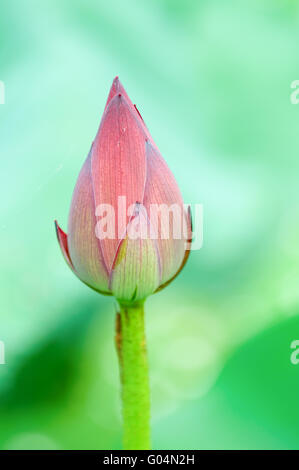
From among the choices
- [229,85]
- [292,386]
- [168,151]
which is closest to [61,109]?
[168,151]

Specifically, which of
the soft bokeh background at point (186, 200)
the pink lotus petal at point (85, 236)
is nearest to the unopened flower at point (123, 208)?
the pink lotus petal at point (85, 236)

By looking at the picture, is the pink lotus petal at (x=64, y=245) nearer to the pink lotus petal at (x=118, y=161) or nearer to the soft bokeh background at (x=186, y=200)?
the pink lotus petal at (x=118, y=161)

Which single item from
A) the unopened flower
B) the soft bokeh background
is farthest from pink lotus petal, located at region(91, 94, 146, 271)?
the soft bokeh background

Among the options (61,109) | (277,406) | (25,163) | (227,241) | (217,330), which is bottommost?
(277,406)

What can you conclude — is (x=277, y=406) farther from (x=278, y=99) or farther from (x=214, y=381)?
(x=278, y=99)

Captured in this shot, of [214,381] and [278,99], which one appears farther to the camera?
[278,99]

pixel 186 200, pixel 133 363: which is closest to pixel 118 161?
pixel 133 363
